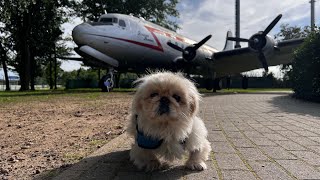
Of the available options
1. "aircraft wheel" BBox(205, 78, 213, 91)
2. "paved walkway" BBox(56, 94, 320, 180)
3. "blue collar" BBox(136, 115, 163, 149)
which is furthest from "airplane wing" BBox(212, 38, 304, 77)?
"blue collar" BBox(136, 115, 163, 149)

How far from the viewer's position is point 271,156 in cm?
398

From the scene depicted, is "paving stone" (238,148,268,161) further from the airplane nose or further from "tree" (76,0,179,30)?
"tree" (76,0,179,30)

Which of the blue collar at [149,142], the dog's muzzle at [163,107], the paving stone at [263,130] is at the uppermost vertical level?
the dog's muzzle at [163,107]

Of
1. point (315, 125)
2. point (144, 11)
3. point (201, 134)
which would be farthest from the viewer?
point (144, 11)

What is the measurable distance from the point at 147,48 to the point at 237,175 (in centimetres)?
1853

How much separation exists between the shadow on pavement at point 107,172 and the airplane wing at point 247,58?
20.1 meters

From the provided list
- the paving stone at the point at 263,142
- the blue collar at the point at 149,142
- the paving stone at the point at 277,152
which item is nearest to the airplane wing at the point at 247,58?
the paving stone at the point at 263,142

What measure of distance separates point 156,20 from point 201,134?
34.4 meters

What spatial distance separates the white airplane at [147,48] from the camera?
19.5 meters

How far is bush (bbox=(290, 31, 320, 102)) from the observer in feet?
46.7

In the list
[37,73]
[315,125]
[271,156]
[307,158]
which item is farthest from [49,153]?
[37,73]

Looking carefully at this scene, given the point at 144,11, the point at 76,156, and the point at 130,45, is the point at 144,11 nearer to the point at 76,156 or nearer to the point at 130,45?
the point at 130,45

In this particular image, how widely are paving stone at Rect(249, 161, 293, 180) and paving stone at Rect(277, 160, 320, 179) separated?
0.10 meters

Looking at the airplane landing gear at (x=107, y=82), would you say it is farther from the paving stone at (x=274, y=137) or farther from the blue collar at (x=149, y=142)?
the blue collar at (x=149, y=142)
